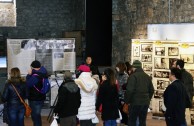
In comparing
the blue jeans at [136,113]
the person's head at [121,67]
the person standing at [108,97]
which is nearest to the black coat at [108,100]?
the person standing at [108,97]

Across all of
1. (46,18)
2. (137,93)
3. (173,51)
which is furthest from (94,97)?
(46,18)

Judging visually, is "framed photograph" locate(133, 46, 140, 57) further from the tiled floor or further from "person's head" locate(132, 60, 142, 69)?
"person's head" locate(132, 60, 142, 69)

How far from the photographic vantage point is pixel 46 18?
22.6 meters

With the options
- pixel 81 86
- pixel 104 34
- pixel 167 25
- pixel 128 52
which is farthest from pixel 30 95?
pixel 104 34

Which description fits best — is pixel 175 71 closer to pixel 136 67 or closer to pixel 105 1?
pixel 136 67

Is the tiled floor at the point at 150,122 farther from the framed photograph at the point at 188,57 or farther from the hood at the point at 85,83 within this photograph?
the hood at the point at 85,83

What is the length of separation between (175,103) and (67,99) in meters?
1.62

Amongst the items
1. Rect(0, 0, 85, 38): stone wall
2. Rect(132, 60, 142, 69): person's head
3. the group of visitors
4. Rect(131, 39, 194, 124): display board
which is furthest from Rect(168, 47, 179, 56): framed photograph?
Rect(0, 0, 85, 38): stone wall

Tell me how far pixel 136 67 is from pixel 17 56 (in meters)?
4.34

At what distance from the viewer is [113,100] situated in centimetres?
716

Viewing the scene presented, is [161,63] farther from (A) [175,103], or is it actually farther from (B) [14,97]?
(B) [14,97]

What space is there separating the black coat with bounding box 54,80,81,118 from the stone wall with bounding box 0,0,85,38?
15.5 m

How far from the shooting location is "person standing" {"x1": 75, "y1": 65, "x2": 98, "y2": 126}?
6.93m

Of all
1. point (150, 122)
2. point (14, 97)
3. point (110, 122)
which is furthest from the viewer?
point (150, 122)
